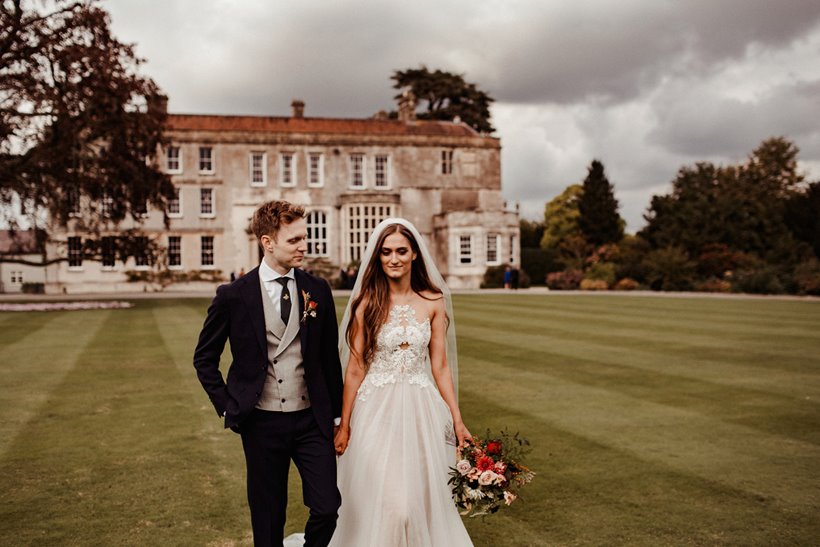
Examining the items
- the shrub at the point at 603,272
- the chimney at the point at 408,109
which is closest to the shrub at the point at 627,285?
the shrub at the point at 603,272

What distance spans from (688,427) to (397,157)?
134 ft

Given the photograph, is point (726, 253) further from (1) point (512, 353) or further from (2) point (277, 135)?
(1) point (512, 353)

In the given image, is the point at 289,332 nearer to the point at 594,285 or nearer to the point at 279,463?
the point at 279,463

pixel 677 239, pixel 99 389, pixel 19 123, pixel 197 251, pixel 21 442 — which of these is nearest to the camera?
pixel 21 442

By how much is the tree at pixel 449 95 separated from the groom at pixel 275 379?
5813 centimetres

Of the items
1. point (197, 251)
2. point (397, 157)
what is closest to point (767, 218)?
point (397, 157)

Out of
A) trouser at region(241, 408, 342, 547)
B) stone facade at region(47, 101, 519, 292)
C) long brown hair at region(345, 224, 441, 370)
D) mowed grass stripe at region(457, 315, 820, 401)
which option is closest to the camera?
trouser at region(241, 408, 342, 547)

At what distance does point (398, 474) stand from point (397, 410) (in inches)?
12.7

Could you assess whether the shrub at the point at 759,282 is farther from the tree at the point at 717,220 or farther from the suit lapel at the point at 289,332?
the suit lapel at the point at 289,332

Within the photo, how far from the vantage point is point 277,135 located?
45.5 meters

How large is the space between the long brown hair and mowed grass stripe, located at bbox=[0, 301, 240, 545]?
1.74 metres

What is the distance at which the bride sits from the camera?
3830 mm

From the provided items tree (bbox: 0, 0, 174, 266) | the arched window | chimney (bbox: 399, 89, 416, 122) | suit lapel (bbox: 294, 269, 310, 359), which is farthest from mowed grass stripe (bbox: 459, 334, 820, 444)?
chimney (bbox: 399, 89, 416, 122)

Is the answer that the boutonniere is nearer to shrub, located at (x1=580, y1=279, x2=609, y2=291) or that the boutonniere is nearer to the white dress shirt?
the white dress shirt
